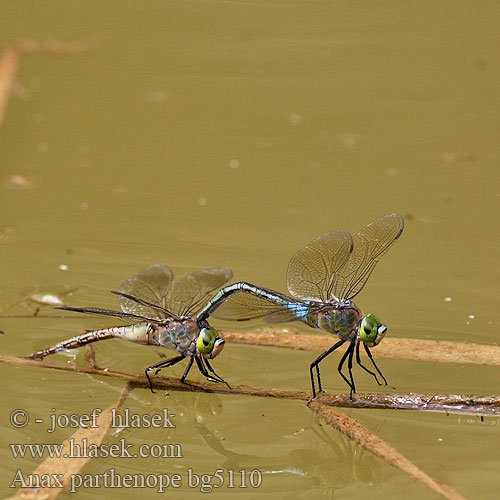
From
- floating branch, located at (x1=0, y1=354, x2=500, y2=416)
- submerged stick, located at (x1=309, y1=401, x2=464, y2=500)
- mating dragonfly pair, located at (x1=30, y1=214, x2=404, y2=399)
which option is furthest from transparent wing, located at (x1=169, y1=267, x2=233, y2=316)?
submerged stick, located at (x1=309, y1=401, x2=464, y2=500)

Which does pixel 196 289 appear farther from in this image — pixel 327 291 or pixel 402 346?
pixel 402 346

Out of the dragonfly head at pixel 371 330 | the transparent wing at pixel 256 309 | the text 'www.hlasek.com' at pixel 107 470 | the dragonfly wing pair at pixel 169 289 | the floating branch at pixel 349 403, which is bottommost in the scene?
the text 'www.hlasek.com' at pixel 107 470

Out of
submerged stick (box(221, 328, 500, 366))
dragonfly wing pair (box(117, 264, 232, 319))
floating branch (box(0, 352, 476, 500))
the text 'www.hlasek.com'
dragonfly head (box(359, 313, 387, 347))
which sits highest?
dragonfly wing pair (box(117, 264, 232, 319))

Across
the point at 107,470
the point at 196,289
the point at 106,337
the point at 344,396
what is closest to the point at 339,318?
the point at 344,396

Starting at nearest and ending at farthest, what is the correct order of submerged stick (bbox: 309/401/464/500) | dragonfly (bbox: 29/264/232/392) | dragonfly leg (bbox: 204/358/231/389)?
submerged stick (bbox: 309/401/464/500)
dragonfly leg (bbox: 204/358/231/389)
dragonfly (bbox: 29/264/232/392)

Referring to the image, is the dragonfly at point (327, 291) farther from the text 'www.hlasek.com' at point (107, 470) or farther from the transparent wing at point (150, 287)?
the text 'www.hlasek.com' at point (107, 470)

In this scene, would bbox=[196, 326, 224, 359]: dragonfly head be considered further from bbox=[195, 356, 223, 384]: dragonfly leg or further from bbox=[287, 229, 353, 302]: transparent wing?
bbox=[287, 229, 353, 302]: transparent wing

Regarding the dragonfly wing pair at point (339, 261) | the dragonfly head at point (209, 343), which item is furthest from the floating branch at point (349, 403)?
the dragonfly wing pair at point (339, 261)
